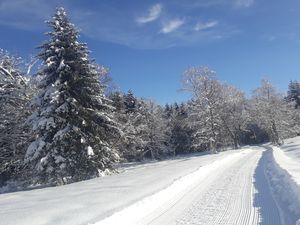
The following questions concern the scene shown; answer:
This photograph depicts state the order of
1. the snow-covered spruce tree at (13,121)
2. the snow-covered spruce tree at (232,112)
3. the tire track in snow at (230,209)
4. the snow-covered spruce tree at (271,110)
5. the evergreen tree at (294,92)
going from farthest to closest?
the evergreen tree at (294,92), the snow-covered spruce tree at (271,110), the snow-covered spruce tree at (232,112), the snow-covered spruce tree at (13,121), the tire track in snow at (230,209)

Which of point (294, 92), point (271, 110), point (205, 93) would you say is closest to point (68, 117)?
point (205, 93)

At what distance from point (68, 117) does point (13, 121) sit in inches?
210

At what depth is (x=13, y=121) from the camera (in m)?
23.3

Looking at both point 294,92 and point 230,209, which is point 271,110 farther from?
point 230,209

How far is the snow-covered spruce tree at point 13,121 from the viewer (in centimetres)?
2285

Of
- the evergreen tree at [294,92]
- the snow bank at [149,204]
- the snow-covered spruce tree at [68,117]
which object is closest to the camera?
the snow bank at [149,204]

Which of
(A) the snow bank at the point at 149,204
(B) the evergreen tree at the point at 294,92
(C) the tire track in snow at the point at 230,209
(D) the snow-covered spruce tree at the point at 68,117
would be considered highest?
(B) the evergreen tree at the point at 294,92

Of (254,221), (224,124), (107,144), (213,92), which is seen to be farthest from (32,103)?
(224,124)

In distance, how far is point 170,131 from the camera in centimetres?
6519

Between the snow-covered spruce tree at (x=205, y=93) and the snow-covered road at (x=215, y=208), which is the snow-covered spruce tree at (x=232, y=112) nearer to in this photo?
the snow-covered spruce tree at (x=205, y=93)

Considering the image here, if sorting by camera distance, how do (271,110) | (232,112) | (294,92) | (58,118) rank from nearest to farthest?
(58,118)
(271,110)
(232,112)
(294,92)

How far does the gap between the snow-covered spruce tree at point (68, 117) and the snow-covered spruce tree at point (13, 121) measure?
10.3 feet

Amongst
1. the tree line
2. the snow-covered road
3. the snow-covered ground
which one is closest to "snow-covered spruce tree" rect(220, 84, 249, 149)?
the tree line

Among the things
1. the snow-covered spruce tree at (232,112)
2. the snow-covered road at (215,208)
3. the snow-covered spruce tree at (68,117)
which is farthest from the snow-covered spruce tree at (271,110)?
the snow-covered road at (215,208)
